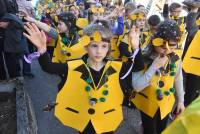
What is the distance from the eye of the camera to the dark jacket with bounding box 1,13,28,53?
528 cm

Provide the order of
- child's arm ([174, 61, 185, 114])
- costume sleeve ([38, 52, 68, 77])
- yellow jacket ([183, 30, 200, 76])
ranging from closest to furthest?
costume sleeve ([38, 52, 68, 77]) < child's arm ([174, 61, 185, 114]) < yellow jacket ([183, 30, 200, 76])

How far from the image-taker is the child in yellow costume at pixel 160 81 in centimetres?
325

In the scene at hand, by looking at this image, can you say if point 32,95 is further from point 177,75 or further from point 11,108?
point 177,75

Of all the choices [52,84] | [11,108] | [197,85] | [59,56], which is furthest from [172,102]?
[52,84]

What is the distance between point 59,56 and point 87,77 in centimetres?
200

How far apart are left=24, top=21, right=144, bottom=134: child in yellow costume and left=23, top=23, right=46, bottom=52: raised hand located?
0.67 ft

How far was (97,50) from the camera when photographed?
3041 millimetres

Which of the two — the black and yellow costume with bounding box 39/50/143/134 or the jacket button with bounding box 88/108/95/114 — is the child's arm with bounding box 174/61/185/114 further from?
the jacket button with bounding box 88/108/95/114

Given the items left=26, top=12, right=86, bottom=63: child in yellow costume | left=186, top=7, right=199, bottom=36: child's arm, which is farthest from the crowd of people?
left=186, top=7, right=199, bottom=36: child's arm

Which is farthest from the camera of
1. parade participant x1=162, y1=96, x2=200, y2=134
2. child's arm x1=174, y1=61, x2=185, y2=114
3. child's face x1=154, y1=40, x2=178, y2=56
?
child's arm x1=174, y1=61, x2=185, y2=114

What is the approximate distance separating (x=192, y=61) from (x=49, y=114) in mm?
2192

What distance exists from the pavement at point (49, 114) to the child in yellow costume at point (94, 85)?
1.38 m

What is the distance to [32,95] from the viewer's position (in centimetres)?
582

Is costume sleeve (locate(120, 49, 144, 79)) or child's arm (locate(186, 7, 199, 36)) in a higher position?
child's arm (locate(186, 7, 199, 36))
